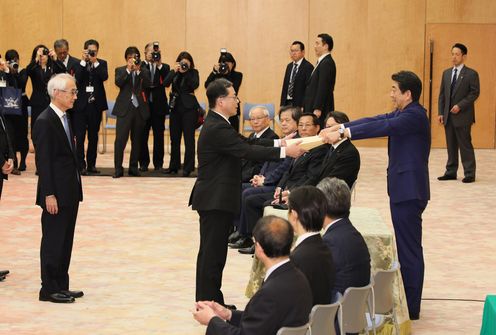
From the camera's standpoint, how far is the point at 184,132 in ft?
41.8

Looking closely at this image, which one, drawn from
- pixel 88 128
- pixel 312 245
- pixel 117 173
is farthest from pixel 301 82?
pixel 312 245

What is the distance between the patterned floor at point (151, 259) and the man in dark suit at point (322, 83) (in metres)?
1.16

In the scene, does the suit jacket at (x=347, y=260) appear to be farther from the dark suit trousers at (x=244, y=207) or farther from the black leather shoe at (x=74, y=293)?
the dark suit trousers at (x=244, y=207)

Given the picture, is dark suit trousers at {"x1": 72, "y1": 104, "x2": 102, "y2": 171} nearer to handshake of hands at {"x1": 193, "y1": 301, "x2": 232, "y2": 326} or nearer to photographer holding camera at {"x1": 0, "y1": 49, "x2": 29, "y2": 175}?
photographer holding camera at {"x1": 0, "y1": 49, "x2": 29, "y2": 175}

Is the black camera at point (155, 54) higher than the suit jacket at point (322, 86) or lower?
higher

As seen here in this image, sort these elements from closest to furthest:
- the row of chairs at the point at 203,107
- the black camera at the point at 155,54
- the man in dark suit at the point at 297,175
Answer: the man in dark suit at the point at 297,175
the black camera at the point at 155,54
the row of chairs at the point at 203,107

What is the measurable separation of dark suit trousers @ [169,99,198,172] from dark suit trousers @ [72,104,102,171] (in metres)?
1.00

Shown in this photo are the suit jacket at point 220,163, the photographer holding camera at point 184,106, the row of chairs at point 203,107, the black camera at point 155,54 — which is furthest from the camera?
the row of chairs at point 203,107

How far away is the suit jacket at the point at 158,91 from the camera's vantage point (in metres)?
13.0

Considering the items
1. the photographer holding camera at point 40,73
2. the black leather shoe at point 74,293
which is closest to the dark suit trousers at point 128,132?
the photographer holding camera at point 40,73

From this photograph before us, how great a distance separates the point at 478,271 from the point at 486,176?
18.7 ft

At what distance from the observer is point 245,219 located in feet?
27.3

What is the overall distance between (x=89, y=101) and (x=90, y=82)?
0.84 feet

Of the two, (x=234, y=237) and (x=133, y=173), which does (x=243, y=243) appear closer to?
(x=234, y=237)
